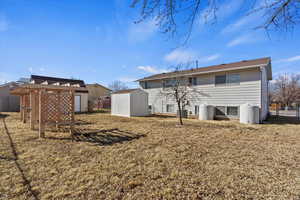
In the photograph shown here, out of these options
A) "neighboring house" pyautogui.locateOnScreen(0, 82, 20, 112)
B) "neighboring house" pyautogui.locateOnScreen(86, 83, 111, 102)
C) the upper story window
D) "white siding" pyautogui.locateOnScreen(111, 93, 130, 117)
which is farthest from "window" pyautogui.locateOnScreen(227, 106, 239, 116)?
"neighboring house" pyautogui.locateOnScreen(86, 83, 111, 102)

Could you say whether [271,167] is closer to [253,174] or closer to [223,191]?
[253,174]

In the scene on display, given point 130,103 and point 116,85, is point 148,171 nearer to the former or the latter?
point 130,103

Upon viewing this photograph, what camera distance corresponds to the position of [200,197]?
1.90 metres

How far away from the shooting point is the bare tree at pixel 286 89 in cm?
2409

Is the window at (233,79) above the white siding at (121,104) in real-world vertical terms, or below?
above

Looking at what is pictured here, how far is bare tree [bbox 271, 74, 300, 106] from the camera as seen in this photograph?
24.1 metres

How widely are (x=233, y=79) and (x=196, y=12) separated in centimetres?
892

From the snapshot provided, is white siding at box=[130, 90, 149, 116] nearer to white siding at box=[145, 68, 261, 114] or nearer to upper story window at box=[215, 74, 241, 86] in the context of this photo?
white siding at box=[145, 68, 261, 114]

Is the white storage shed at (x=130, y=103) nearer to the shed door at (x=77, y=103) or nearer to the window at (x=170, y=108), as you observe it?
the window at (x=170, y=108)

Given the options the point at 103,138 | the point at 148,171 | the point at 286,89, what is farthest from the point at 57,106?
the point at 286,89

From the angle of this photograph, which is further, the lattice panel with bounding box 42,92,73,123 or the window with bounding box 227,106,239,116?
the window with bounding box 227,106,239,116

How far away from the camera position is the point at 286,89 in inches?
993

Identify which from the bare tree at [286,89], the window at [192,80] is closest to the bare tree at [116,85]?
the window at [192,80]

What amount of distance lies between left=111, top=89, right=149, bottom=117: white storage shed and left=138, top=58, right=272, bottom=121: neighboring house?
8.16 feet
